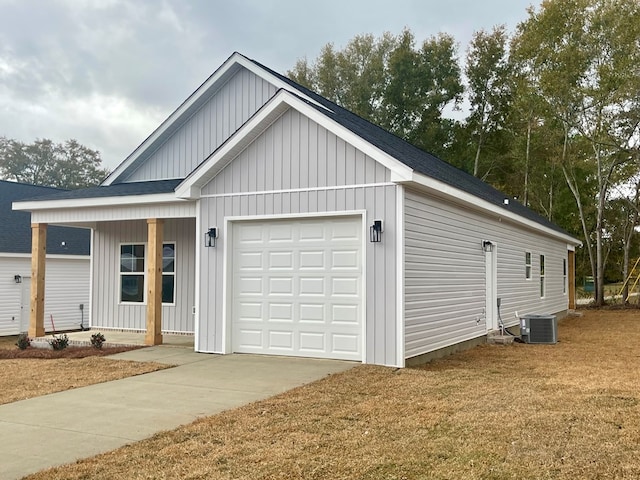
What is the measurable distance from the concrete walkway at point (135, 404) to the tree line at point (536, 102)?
20.0 m

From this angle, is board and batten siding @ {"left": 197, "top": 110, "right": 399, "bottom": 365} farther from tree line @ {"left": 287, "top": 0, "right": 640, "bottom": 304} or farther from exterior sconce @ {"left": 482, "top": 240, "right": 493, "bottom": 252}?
tree line @ {"left": 287, "top": 0, "right": 640, "bottom": 304}

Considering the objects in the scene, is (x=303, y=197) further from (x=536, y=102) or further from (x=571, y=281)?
(x=536, y=102)

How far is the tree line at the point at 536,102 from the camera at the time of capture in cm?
2359

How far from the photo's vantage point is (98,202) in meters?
11.8

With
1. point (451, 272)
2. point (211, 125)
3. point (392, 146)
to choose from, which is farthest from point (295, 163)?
point (211, 125)

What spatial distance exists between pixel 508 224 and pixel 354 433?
10353 mm

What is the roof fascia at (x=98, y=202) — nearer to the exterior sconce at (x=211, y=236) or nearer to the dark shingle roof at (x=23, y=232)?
the exterior sconce at (x=211, y=236)

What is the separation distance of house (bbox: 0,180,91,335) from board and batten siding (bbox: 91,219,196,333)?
5.91 meters

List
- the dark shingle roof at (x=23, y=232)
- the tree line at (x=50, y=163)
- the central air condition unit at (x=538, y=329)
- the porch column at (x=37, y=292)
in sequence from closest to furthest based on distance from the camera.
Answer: the porch column at (x=37, y=292) → the central air condition unit at (x=538, y=329) → the dark shingle roof at (x=23, y=232) → the tree line at (x=50, y=163)

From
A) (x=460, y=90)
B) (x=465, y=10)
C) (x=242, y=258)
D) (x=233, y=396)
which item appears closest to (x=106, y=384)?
(x=233, y=396)

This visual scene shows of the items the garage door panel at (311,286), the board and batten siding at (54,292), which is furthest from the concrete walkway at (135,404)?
the board and batten siding at (54,292)

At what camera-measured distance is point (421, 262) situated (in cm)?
937

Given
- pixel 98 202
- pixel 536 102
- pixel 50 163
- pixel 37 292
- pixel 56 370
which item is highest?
pixel 50 163

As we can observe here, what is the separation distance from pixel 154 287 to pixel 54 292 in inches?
436
